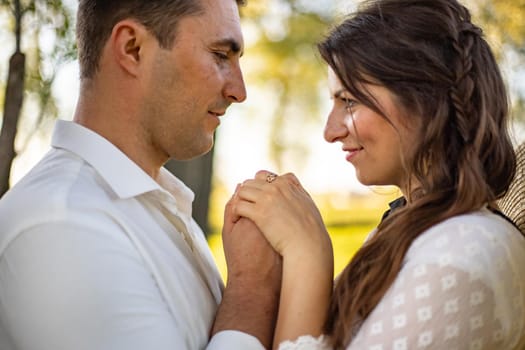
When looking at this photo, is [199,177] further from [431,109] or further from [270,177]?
[431,109]

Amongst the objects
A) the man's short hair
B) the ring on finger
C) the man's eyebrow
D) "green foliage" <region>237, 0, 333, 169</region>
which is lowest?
"green foliage" <region>237, 0, 333, 169</region>

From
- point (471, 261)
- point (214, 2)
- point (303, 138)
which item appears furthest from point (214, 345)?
point (303, 138)

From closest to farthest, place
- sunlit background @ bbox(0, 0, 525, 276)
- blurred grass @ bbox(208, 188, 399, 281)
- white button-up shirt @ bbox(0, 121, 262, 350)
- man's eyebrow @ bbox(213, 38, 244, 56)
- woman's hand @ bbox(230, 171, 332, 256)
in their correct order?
white button-up shirt @ bbox(0, 121, 262, 350)
woman's hand @ bbox(230, 171, 332, 256)
man's eyebrow @ bbox(213, 38, 244, 56)
sunlit background @ bbox(0, 0, 525, 276)
blurred grass @ bbox(208, 188, 399, 281)

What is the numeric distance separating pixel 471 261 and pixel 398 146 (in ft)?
1.27

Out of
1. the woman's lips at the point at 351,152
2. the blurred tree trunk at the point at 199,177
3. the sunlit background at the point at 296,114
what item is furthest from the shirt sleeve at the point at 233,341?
the blurred tree trunk at the point at 199,177

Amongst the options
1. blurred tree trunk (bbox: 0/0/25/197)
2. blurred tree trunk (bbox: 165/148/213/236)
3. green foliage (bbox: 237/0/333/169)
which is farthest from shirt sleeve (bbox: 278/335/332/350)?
green foliage (bbox: 237/0/333/169)

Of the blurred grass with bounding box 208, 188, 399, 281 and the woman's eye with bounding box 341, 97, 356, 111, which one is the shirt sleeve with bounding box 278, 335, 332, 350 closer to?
the woman's eye with bounding box 341, 97, 356, 111

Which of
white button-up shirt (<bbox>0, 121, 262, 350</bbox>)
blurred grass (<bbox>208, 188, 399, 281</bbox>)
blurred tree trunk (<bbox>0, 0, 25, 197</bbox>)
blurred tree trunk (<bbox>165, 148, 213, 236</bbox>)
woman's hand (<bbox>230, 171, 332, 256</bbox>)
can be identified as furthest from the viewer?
blurred grass (<bbox>208, 188, 399, 281</bbox>)

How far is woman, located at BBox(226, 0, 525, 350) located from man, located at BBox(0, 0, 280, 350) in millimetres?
119

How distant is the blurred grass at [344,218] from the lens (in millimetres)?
9953

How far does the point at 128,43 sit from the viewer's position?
6.90 feet

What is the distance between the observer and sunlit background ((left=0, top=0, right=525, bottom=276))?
19.6ft

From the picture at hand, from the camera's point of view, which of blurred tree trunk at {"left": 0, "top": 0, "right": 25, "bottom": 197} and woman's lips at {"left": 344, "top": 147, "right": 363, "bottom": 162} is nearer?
woman's lips at {"left": 344, "top": 147, "right": 363, "bottom": 162}

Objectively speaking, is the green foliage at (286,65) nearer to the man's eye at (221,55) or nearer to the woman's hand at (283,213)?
the man's eye at (221,55)
